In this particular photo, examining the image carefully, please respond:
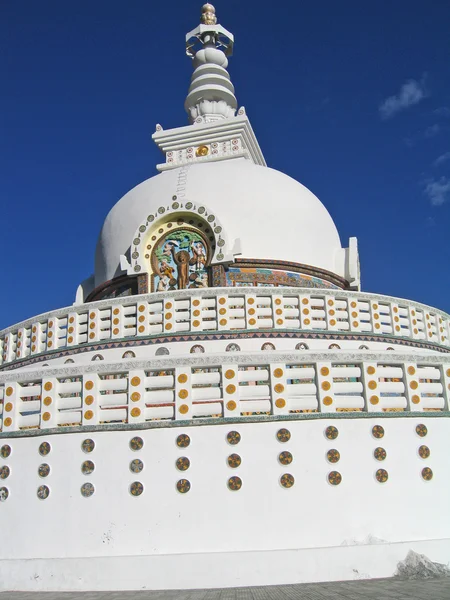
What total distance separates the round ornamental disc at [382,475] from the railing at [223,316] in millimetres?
3465

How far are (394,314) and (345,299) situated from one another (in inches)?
36.2

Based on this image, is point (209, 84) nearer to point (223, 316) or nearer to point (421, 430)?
point (223, 316)

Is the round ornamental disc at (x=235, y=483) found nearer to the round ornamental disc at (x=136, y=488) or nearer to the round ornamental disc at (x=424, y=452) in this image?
the round ornamental disc at (x=136, y=488)

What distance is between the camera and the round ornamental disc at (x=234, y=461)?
5.46 m

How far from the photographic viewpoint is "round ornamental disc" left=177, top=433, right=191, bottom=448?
5569mm

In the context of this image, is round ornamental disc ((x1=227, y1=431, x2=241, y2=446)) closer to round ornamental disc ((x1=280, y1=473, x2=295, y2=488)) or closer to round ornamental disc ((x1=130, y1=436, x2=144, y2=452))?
round ornamental disc ((x1=280, y1=473, x2=295, y2=488))

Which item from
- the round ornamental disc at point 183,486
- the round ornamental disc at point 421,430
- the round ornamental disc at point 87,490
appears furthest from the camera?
the round ornamental disc at point 421,430

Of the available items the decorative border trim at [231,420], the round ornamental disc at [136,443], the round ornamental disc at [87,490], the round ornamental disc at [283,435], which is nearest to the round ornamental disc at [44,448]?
the decorative border trim at [231,420]

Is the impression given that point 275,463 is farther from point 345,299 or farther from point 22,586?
point 345,299

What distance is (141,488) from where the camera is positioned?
5.46 meters

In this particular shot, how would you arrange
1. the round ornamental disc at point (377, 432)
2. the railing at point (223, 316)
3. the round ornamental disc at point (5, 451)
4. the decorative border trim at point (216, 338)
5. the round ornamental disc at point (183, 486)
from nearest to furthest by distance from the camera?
the round ornamental disc at point (183, 486) < the round ornamental disc at point (377, 432) < the round ornamental disc at point (5, 451) < the decorative border trim at point (216, 338) < the railing at point (223, 316)

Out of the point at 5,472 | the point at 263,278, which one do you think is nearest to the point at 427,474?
the point at 5,472

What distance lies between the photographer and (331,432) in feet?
18.3

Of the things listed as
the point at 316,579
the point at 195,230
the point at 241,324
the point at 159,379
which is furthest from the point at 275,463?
the point at 195,230
